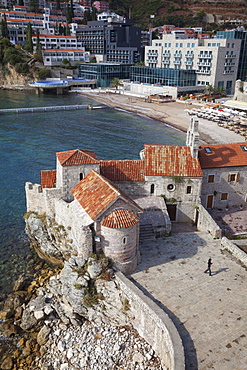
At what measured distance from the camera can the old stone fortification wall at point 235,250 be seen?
25.0m

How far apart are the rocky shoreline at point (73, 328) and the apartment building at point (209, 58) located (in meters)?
96.7

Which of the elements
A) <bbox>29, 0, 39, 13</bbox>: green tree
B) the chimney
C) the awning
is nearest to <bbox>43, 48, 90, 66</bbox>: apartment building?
<bbox>29, 0, 39, 13</bbox>: green tree

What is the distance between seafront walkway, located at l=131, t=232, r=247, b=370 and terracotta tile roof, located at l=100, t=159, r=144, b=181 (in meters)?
6.85

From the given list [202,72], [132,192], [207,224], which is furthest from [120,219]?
[202,72]

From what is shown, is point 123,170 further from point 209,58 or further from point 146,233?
point 209,58

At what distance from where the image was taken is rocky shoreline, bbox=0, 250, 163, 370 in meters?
19.6

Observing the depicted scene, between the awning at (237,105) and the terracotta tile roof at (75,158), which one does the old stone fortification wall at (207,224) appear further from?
the awning at (237,105)

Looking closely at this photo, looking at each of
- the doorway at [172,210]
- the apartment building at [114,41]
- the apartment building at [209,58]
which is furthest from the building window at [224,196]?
the apartment building at [114,41]

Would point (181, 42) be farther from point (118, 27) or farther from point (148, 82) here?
point (118, 27)

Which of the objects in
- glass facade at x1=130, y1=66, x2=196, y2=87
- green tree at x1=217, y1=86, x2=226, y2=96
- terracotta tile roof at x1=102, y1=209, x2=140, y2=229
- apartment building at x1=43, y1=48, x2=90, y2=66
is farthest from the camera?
apartment building at x1=43, y1=48, x2=90, y2=66

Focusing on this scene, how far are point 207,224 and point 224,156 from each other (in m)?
8.83

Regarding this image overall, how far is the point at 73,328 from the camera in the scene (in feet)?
73.2

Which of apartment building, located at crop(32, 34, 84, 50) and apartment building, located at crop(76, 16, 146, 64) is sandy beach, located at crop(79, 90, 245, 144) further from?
apartment building, located at crop(32, 34, 84, 50)

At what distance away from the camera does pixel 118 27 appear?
149500mm
